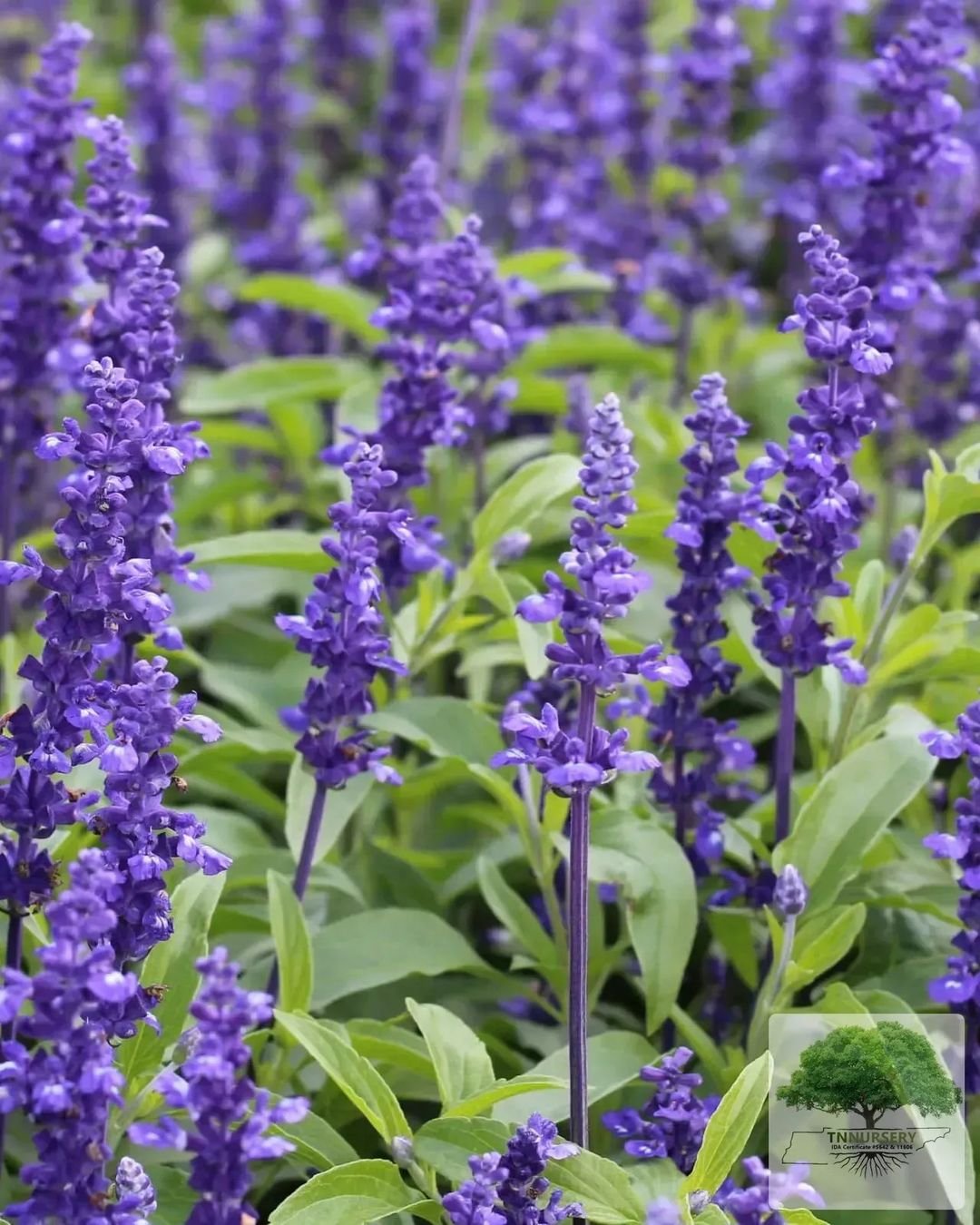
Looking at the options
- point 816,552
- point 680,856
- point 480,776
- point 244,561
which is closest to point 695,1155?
point 680,856

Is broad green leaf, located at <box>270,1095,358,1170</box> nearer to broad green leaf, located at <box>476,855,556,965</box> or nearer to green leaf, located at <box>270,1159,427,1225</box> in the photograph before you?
green leaf, located at <box>270,1159,427,1225</box>

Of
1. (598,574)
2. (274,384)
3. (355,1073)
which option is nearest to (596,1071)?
(355,1073)

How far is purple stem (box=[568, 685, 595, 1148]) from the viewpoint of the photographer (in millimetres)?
2715

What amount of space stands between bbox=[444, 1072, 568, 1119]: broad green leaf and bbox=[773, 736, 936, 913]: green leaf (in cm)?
72

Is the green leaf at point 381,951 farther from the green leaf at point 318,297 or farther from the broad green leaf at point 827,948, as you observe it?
the green leaf at point 318,297

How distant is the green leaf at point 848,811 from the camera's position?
332cm

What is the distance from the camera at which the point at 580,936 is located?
2766mm

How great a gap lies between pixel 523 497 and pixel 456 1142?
1.60 m

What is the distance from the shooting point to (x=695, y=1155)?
2.89 meters

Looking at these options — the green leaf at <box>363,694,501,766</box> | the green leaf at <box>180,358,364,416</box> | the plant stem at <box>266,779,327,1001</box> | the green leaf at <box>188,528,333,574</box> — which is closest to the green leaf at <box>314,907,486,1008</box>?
the plant stem at <box>266,779,327,1001</box>

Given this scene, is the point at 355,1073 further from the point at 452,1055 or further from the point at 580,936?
the point at 580,936

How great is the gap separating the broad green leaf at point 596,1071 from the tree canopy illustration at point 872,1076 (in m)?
0.30

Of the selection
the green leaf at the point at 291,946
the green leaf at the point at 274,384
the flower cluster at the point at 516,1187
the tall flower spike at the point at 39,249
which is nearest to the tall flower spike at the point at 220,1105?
the flower cluster at the point at 516,1187

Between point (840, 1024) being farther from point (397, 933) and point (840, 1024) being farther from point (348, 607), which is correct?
point (348, 607)
